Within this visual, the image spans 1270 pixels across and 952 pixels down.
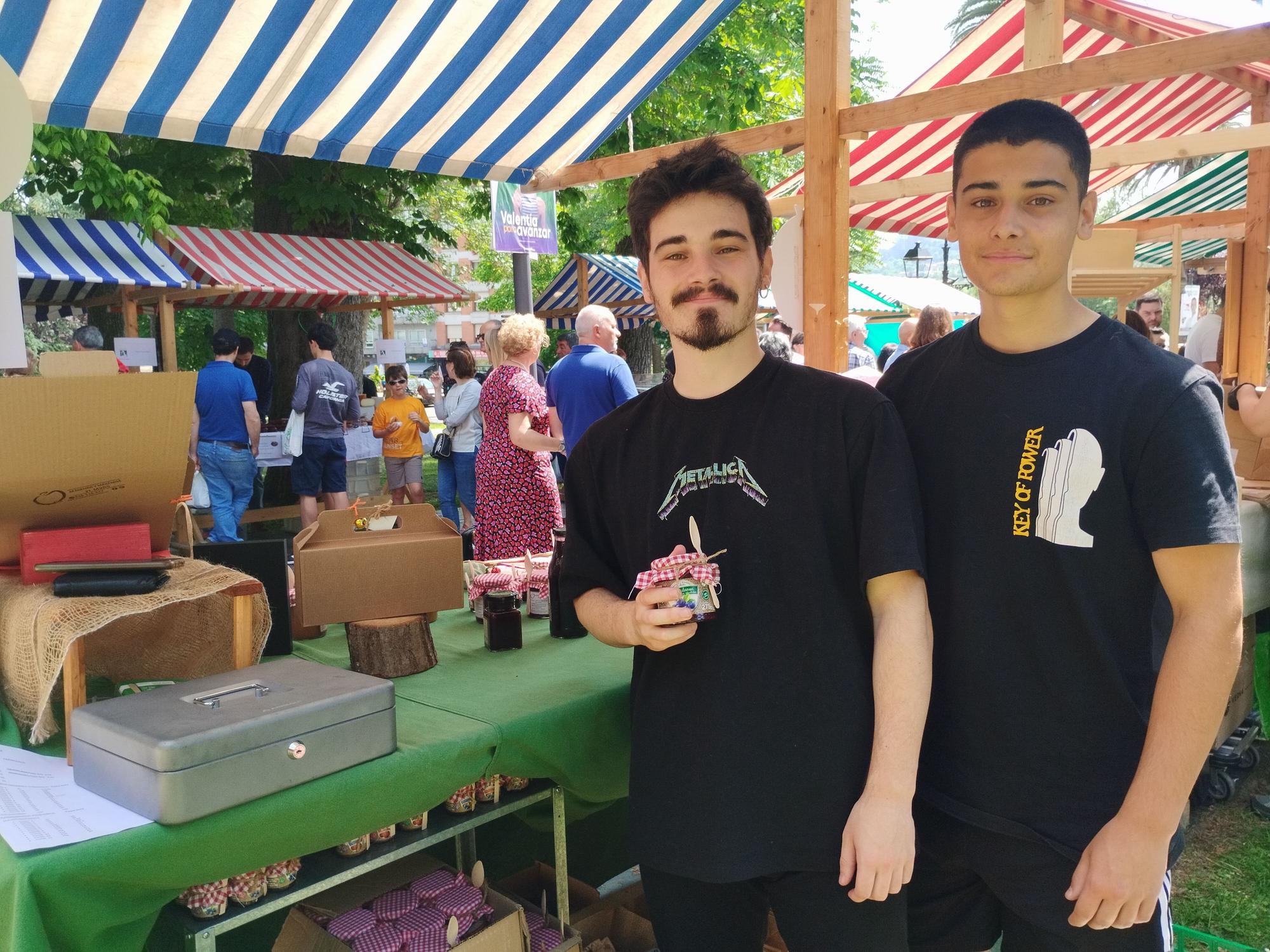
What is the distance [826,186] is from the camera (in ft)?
12.8

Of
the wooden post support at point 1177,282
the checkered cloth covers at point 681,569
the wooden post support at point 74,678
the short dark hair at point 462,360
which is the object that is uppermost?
the wooden post support at point 1177,282

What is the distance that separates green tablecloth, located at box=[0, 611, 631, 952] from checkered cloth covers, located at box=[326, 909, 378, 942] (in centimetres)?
55

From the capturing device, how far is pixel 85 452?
1.97 m

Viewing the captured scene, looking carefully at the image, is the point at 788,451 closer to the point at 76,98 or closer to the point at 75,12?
the point at 75,12

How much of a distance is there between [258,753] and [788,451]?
102 centimetres

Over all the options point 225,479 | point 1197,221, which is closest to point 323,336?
point 225,479

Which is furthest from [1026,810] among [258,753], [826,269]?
[826,269]

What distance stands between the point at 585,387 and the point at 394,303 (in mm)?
6992

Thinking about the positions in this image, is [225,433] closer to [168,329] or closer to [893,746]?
[168,329]

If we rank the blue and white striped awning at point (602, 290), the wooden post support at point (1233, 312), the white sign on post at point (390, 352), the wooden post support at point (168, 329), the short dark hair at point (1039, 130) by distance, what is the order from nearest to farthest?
1. the short dark hair at point (1039, 130)
2. the wooden post support at point (1233, 312)
3. the wooden post support at point (168, 329)
4. the white sign on post at point (390, 352)
5. the blue and white striped awning at point (602, 290)

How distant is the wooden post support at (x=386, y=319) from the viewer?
11.6 m

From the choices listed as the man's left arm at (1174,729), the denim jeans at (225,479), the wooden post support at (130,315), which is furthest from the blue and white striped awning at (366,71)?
the wooden post support at (130,315)

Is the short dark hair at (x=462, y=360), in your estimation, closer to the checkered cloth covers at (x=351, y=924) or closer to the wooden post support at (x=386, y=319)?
the wooden post support at (x=386, y=319)

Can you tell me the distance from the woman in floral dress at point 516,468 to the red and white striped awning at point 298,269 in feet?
16.3
